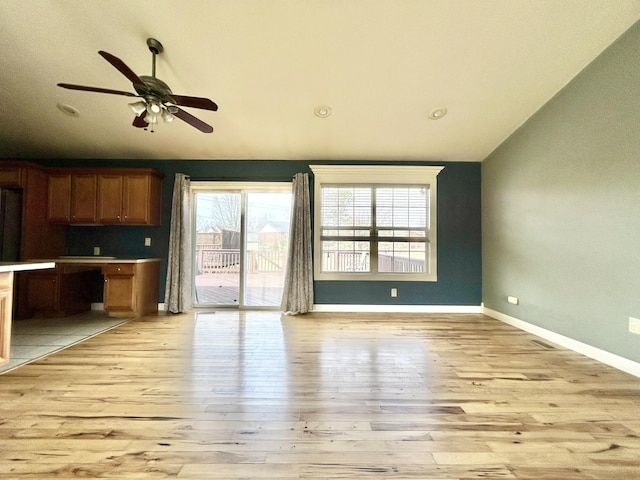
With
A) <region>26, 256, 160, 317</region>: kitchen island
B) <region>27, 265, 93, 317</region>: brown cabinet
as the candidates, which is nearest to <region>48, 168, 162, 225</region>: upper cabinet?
<region>26, 256, 160, 317</region>: kitchen island

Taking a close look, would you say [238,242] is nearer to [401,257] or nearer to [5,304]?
[5,304]

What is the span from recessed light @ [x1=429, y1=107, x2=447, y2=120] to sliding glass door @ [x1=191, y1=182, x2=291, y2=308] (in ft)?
7.52

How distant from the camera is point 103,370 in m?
2.18

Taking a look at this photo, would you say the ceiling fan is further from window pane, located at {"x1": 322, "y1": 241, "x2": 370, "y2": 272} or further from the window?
window pane, located at {"x1": 322, "y1": 241, "x2": 370, "y2": 272}

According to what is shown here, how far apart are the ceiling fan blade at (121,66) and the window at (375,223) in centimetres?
259

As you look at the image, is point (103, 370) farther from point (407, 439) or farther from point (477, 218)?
point (477, 218)

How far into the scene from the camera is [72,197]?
3.85 metres

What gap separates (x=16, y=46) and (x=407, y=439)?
4.60 meters

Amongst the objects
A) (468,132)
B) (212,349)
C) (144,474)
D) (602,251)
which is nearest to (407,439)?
(144,474)

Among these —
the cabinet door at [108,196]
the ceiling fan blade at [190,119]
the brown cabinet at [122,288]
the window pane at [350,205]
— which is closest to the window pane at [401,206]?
the window pane at [350,205]

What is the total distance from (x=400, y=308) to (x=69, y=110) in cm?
523

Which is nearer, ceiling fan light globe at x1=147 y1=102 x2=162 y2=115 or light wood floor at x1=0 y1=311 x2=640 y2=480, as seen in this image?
light wood floor at x1=0 y1=311 x2=640 y2=480

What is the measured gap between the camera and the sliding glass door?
4.32 m

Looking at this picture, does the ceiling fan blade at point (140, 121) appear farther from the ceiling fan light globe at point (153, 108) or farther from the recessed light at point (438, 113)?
the recessed light at point (438, 113)
